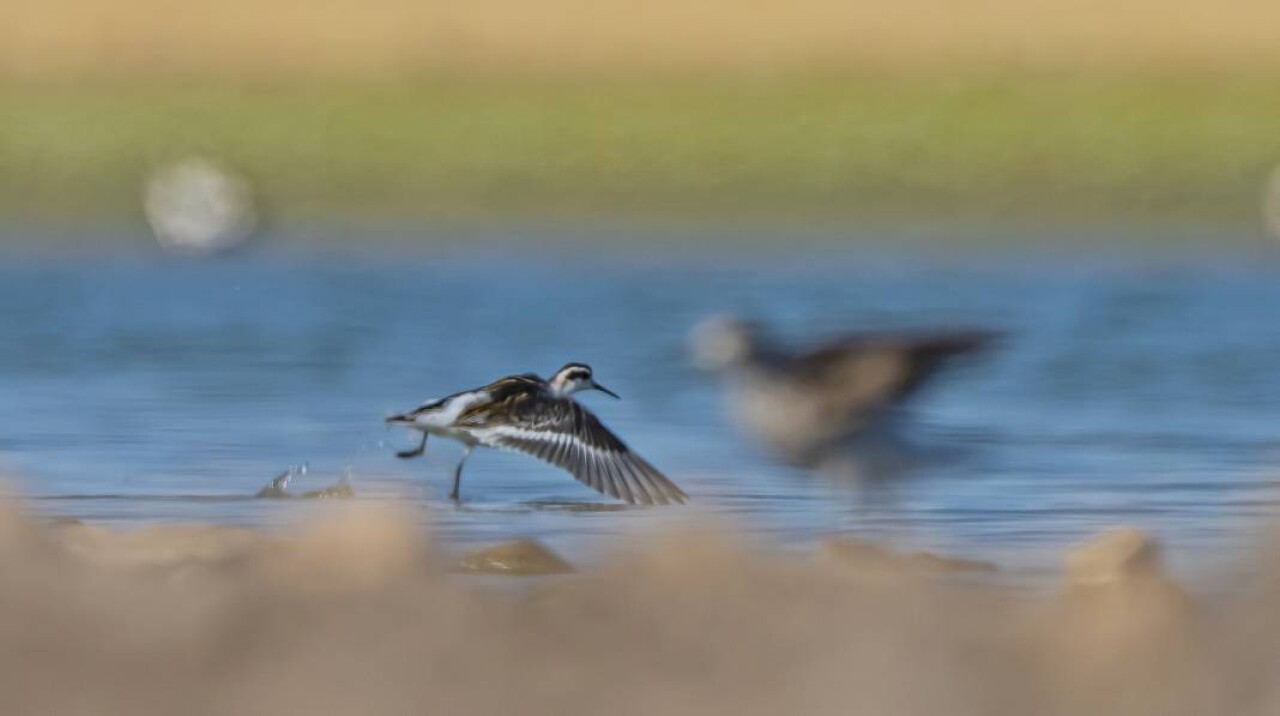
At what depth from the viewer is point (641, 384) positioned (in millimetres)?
12258

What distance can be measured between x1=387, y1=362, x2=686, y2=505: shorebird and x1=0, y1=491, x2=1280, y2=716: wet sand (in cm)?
491

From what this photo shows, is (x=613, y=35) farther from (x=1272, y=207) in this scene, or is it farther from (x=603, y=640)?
(x=603, y=640)

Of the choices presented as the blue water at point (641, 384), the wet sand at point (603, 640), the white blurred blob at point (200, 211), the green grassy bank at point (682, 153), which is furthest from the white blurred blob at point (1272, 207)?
the wet sand at point (603, 640)

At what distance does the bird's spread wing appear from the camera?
755cm

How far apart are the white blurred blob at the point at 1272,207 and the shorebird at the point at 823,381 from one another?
1500cm

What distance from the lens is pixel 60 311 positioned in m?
16.2

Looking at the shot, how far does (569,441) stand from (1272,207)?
15.1 m

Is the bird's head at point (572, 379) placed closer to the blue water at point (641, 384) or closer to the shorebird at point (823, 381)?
the blue water at point (641, 384)

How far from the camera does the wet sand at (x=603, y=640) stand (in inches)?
86.5

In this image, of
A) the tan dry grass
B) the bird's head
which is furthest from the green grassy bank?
the bird's head

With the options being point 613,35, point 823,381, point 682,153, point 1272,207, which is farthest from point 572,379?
point 613,35

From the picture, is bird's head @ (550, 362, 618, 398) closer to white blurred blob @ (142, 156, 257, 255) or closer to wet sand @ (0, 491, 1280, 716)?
wet sand @ (0, 491, 1280, 716)

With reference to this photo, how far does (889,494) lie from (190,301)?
35.9 ft

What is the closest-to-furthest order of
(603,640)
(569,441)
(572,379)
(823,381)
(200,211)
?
(603,640)
(823,381)
(569,441)
(572,379)
(200,211)
